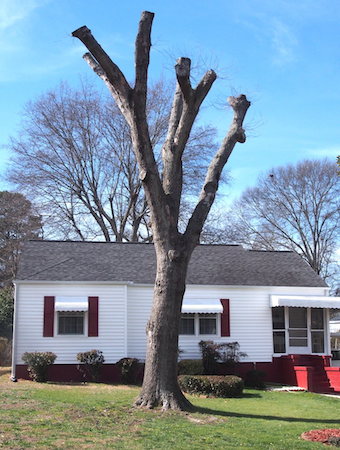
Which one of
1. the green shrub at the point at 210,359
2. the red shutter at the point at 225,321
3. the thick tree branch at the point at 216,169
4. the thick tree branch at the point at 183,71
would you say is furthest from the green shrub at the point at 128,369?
the thick tree branch at the point at 183,71

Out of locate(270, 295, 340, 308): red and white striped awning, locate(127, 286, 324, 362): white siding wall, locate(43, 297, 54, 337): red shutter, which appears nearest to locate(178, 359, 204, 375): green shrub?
locate(127, 286, 324, 362): white siding wall

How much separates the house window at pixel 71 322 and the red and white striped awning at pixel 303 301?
6.71 metres

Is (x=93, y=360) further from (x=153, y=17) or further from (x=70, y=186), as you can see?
(x=70, y=186)

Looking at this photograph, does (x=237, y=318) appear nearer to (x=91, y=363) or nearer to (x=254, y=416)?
(x=91, y=363)

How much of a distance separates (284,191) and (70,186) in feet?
47.5

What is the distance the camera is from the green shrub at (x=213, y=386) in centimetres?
1544

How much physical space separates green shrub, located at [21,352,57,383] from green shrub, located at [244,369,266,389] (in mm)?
6228

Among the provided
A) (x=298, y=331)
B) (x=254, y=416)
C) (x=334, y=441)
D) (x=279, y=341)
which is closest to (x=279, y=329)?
(x=279, y=341)

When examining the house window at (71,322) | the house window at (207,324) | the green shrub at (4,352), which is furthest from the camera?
the green shrub at (4,352)

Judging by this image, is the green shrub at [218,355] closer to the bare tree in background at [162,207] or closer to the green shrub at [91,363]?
the green shrub at [91,363]

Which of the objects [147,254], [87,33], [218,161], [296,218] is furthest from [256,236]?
[87,33]

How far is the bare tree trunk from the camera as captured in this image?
37.8 feet

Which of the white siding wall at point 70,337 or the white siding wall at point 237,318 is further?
the white siding wall at point 237,318

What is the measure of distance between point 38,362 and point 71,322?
6.71ft
